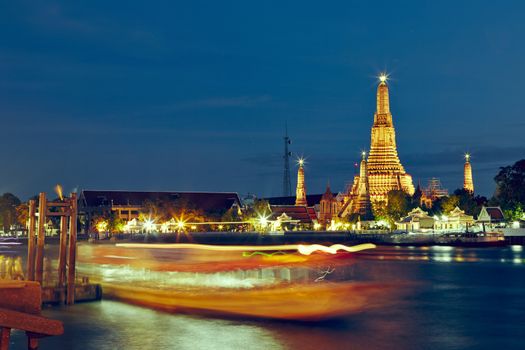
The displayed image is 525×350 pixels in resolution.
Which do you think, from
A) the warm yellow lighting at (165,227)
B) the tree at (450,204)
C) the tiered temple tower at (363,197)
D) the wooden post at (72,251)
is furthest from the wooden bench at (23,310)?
the tiered temple tower at (363,197)

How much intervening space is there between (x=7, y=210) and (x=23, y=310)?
568 ft

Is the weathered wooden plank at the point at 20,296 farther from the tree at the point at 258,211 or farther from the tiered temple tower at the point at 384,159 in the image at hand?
the tiered temple tower at the point at 384,159

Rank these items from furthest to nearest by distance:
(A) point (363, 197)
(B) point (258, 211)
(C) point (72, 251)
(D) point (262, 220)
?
1. (A) point (363, 197)
2. (B) point (258, 211)
3. (D) point (262, 220)
4. (C) point (72, 251)

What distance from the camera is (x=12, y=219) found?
570 feet

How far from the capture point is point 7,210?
16950cm

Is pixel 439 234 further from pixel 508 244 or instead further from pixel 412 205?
pixel 412 205

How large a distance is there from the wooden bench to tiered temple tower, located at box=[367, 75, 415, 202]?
139969 mm

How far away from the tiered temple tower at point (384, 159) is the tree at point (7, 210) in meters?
89.6

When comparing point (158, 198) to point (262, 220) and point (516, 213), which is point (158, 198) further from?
point (516, 213)

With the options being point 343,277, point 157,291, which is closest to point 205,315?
point 157,291

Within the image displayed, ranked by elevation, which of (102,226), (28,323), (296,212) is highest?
(296,212)

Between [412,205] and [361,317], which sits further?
[412,205]

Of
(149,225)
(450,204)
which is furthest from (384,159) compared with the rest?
(149,225)

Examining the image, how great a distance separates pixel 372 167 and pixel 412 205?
19.9 m
